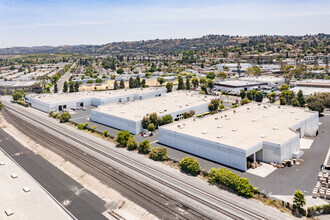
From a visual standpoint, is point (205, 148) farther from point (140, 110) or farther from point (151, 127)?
point (140, 110)

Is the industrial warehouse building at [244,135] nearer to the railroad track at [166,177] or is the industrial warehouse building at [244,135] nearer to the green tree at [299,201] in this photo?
the railroad track at [166,177]

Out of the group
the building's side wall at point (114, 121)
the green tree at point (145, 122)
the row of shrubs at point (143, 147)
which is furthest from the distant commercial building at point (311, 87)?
the row of shrubs at point (143, 147)

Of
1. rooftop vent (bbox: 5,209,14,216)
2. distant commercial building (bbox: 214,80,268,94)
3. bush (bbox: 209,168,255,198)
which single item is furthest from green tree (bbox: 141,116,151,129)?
distant commercial building (bbox: 214,80,268,94)

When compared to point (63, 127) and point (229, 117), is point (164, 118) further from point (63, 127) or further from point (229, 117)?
point (63, 127)

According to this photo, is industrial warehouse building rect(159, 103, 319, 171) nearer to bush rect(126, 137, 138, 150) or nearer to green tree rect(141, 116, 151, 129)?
bush rect(126, 137, 138, 150)

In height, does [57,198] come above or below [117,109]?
below

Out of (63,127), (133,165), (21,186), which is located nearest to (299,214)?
(133,165)

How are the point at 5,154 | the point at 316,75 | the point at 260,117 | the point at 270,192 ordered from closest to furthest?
1. the point at 270,192
2. the point at 5,154
3. the point at 260,117
4. the point at 316,75
